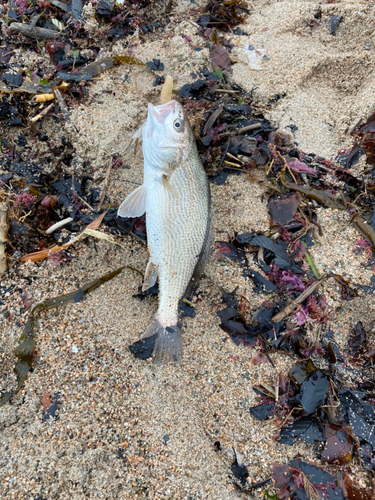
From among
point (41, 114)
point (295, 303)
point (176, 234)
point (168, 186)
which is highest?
point (41, 114)

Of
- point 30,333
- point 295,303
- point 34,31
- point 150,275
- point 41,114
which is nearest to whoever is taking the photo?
point 30,333

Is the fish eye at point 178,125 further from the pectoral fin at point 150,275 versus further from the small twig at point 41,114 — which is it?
the small twig at point 41,114

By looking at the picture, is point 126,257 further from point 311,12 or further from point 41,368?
point 311,12

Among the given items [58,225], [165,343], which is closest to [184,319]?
[165,343]

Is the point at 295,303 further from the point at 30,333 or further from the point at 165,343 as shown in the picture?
the point at 30,333

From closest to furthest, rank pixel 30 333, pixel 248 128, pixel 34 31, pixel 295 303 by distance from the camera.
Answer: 1. pixel 30 333
2. pixel 295 303
3. pixel 248 128
4. pixel 34 31

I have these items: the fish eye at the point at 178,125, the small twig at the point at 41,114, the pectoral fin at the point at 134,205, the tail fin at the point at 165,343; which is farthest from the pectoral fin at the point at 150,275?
the small twig at the point at 41,114

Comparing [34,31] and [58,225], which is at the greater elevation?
[34,31]
